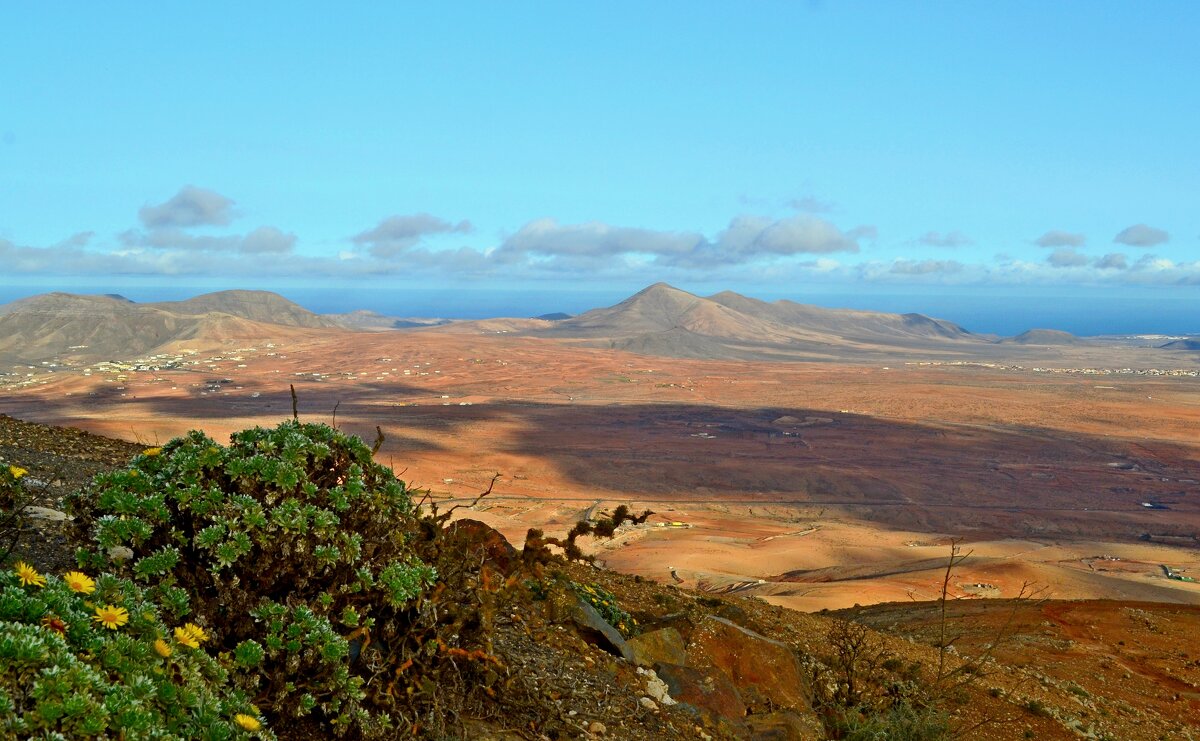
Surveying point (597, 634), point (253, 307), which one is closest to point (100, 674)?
point (597, 634)

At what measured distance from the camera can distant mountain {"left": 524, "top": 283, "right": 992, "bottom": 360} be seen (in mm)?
108938

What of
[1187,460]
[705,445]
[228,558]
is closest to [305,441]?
[228,558]

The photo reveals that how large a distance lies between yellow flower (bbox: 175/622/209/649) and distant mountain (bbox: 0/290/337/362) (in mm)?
87093

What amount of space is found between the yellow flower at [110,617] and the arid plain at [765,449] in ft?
27.8

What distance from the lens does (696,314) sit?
134 metres

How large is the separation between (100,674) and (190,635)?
535 mm

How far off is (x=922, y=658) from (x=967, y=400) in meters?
61.0

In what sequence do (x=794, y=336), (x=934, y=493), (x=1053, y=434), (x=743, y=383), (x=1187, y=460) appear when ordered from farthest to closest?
(x=794, y=336) < (x=743, y=383) < (x=1053, y=434) < (x=1187, y=460) < (x=934, y=493)

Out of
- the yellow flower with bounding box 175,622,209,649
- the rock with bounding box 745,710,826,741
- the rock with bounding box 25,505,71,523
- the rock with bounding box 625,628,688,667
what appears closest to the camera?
the yellow flower with bounding box 175,622,209,649

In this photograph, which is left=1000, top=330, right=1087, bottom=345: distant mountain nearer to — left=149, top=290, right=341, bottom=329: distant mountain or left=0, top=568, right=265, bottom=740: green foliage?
left=149, top=290, right=341, bottom=329: distant mountain

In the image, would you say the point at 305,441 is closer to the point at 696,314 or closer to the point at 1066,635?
the point at 1066,635

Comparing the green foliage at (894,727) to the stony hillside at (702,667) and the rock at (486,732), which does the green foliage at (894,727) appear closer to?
the stony hillside at (702,667)

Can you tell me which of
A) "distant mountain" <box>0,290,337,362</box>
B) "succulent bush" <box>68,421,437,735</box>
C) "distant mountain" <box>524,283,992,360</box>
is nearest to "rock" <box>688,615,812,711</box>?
"succulent bush" <box>68,421,437,735</box>

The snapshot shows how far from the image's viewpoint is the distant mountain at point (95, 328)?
264 feet
